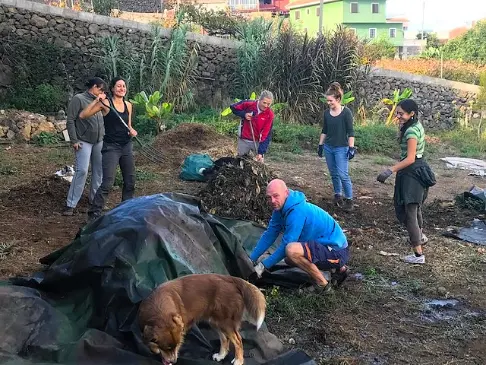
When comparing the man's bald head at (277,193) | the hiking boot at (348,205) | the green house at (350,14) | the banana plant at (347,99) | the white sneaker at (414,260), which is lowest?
the white sneaker at (414,260)

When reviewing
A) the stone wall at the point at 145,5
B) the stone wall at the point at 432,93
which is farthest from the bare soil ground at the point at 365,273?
the stone wall at the point at 145,5

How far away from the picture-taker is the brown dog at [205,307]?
8.86ft

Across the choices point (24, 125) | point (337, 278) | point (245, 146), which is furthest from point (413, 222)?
point (24, 125)

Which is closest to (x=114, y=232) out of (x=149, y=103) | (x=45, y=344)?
(x=45, y=344)

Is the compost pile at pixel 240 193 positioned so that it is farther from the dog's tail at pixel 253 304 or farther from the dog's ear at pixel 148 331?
the dog's ear at pixel 148 331

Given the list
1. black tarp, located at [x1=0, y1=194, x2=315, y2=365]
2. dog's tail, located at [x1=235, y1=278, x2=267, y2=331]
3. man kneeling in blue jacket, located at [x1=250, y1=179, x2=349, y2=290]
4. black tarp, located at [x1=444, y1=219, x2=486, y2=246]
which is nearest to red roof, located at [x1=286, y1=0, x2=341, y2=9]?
black tarp, located at [x1=444, y1=219, x2=486, y2=246]

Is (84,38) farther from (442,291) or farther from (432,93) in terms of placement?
(442,291)

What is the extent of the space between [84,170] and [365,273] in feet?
10.5

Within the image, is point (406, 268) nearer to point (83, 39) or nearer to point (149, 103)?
point (149, 103)

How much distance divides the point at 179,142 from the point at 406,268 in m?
6.42

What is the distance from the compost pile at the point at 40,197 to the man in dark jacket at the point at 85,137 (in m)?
0.36

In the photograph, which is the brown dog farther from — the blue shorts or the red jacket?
the red jacket

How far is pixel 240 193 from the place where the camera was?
244 inches

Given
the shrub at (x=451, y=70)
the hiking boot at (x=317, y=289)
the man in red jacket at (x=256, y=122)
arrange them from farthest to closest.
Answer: the shrub at (x=451, y=70), the man in red jacket at (x=256, y=122), the hiking boot at (x=317, y=289)
